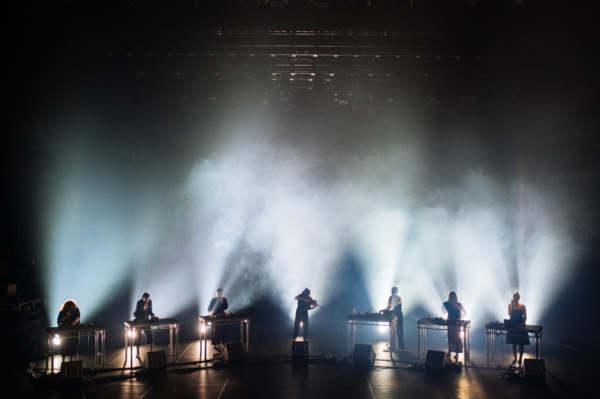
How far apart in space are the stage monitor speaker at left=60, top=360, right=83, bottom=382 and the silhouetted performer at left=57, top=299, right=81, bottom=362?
0.89 metres

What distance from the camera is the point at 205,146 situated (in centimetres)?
1162

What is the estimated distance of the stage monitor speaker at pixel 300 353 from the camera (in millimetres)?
7223

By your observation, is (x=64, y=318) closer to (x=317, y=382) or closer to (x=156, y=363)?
(x=156, y=363)

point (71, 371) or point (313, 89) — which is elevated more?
point (313, 89)

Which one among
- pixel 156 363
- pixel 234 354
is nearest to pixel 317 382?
pixel 234 354

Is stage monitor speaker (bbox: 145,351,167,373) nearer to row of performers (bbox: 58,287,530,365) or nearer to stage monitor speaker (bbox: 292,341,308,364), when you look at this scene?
row of performers (bbox: 58,287,530,365)

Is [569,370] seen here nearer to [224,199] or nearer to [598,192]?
[598,192]

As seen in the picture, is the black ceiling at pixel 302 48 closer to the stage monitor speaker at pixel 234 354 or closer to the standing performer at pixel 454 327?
the standing performer at pixel 454 327

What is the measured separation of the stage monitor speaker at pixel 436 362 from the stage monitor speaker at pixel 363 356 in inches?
35.2

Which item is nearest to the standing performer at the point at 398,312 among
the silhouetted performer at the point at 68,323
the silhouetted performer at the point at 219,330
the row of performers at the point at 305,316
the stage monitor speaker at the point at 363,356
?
the row of performers at the point at 305,316

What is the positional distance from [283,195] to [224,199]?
163cm

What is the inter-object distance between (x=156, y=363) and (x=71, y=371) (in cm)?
116

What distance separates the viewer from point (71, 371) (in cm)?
610

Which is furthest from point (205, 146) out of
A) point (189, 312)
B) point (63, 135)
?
point (189, 312)
